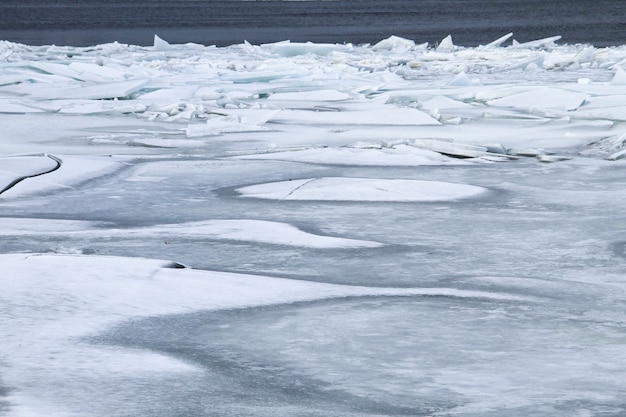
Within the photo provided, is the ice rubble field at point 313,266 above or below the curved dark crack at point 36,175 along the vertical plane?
above

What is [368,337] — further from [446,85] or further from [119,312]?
[446,85]

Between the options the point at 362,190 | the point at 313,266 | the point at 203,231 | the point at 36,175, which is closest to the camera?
the point at 313,266

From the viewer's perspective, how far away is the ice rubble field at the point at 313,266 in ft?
7.15

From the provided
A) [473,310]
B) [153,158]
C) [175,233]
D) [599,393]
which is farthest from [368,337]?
[153,158]

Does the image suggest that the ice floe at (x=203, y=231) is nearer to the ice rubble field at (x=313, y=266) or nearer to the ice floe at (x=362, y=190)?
the ice rubble field at (x=313, y=266)

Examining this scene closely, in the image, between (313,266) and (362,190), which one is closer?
(313,266)

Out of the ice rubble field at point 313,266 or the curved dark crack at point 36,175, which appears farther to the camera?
the curved dark crack at point 36,175

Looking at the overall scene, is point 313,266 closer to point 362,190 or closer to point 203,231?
point 203,231

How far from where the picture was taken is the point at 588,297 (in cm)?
290

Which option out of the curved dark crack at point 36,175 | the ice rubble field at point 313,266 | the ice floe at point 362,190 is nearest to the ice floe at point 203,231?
the ice rubble field at point 313,266

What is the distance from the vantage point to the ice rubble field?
2180 mm

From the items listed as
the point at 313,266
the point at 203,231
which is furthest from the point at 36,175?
the point at 313,266

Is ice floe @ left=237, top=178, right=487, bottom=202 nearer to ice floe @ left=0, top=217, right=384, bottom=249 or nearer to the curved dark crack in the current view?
ice floe @ left=0, top=217, right=384, bottom=249

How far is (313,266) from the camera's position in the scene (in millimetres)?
3279
